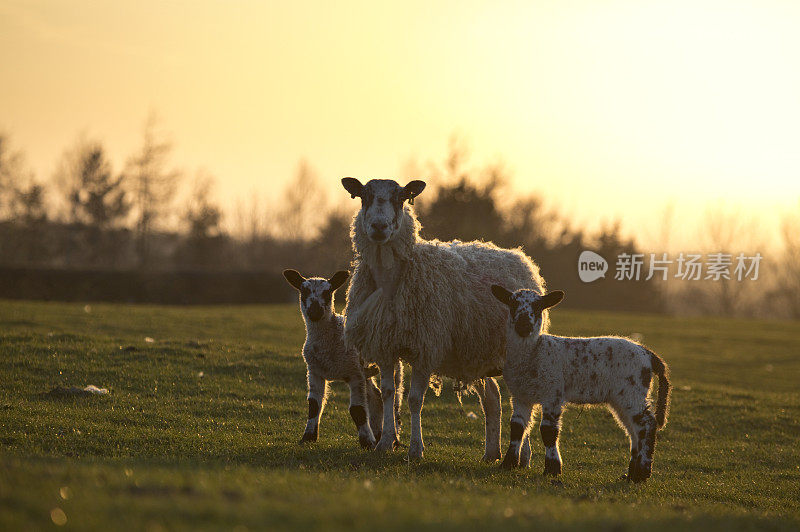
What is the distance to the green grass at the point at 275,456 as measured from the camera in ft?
19.1

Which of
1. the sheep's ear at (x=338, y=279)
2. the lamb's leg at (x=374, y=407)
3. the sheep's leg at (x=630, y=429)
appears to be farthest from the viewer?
the lamb's leg at (x=374, y=407)

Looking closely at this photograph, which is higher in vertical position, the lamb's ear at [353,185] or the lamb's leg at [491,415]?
the lamb's ear at [353,185]

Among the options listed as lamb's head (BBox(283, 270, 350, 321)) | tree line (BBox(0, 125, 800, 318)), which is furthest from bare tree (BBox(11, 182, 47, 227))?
lamb's head (BBox(283, 270, 350, 321))

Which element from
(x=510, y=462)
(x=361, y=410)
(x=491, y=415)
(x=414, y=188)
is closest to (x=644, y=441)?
(x=510, y=462)

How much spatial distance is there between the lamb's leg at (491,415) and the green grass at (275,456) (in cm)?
53

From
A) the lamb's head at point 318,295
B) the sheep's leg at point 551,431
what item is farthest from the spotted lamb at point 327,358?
the sheep's leg at point 551,431

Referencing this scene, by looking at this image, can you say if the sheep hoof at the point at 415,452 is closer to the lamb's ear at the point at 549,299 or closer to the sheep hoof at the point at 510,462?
the sheep hoof at the point at 510,462

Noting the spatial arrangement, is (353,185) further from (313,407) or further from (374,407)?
(374,407)

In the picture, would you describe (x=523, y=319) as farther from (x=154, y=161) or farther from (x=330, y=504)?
(x=154, y=161)

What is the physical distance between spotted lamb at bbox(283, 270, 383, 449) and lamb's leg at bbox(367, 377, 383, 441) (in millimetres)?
312

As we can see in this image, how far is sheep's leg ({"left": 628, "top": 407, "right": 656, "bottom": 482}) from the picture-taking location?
10.6 meters

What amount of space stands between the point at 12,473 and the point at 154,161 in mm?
52780

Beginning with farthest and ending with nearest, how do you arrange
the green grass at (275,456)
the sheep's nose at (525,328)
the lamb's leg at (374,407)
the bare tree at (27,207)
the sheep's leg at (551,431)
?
1. the bare tree at (27,207)
2. the lamb's leg at (374,407)
3. the sheep's nose at (525,328)
4. the sheep's leg at (551,431)
5. the green grass at (275,456)

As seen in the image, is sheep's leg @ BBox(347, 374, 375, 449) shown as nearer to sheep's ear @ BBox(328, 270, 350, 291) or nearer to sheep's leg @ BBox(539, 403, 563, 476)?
sheep's ear @ BBox(328, 270, 350, 291)
